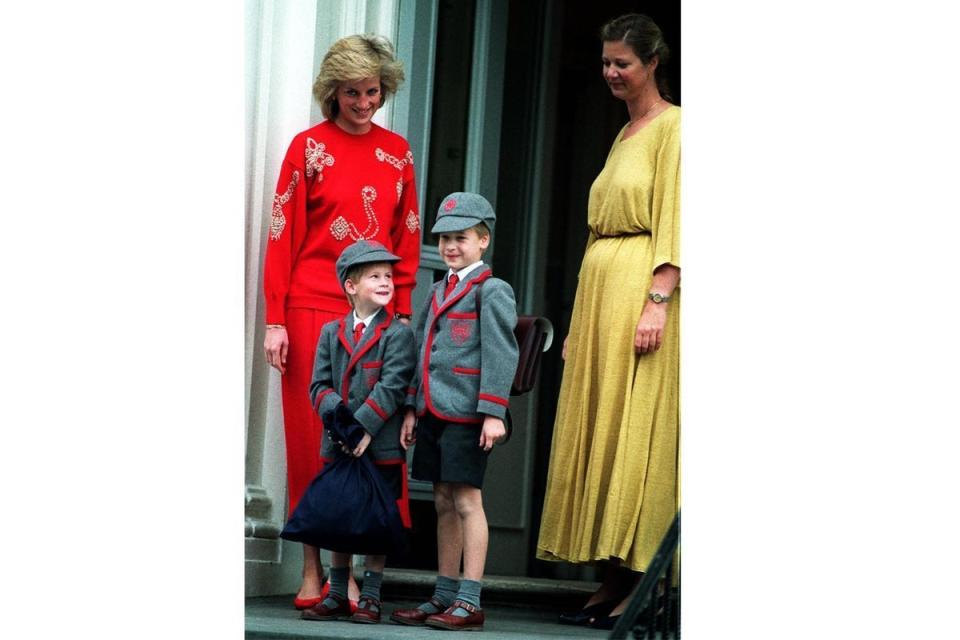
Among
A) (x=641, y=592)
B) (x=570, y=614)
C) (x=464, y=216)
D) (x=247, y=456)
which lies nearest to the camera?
(x=641, y=592)

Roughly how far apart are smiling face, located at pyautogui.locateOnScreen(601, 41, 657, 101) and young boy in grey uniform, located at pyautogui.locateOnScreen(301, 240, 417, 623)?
98 centimetres

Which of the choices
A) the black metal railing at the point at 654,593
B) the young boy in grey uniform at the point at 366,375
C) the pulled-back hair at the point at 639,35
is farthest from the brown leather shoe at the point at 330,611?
the pulled-back hair at the point at 639,35

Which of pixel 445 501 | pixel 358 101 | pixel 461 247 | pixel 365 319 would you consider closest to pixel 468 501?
pixel 445 501

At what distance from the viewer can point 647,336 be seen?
16.3 feet

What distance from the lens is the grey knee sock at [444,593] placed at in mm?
4680

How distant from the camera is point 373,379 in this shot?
4.77 meters

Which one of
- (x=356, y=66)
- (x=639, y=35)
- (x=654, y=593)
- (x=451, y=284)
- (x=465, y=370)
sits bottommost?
(x=654, y=593)

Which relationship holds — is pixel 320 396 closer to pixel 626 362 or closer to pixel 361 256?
pixel 361 256

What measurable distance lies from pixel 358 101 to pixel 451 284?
0.81 metres

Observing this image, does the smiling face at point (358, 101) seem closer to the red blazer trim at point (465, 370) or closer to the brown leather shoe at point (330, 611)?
the red blazer trim at point (465, 370)

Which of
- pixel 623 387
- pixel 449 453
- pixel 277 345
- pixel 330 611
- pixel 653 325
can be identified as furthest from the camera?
pixel 277 345

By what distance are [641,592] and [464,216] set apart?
1458mm
